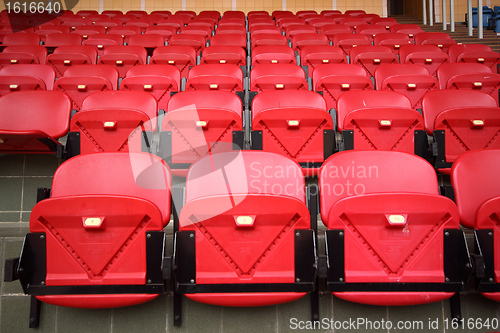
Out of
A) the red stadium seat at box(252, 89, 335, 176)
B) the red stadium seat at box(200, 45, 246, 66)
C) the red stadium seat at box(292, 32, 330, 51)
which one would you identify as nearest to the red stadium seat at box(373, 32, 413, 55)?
the red stadium seat at box(292, 32, 330, 51)

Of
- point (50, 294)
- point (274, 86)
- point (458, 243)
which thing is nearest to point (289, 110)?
point (274, 86)

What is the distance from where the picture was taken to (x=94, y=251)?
849 millimetres

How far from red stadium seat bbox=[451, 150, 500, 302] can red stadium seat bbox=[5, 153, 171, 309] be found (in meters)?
0.81

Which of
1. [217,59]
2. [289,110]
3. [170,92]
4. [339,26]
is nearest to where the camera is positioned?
[289,110]

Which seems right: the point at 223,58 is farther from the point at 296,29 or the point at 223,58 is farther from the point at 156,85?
the point at 296,29

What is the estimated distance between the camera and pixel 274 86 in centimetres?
199

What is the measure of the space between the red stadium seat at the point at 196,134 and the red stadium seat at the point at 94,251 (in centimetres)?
58

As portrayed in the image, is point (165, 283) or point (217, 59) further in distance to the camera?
point (217, 59)

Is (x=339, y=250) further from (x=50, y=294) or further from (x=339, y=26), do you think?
(x=339, y=26)

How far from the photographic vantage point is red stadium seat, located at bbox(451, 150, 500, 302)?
0.88 metres

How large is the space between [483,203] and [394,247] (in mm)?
272

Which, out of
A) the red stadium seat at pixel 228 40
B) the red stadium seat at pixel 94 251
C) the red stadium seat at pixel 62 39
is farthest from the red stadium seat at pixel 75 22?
the red stadium seat at pixel 94 251

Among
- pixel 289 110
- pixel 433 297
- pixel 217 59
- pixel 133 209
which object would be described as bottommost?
pixel 433 297

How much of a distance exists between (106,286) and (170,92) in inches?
50.4
